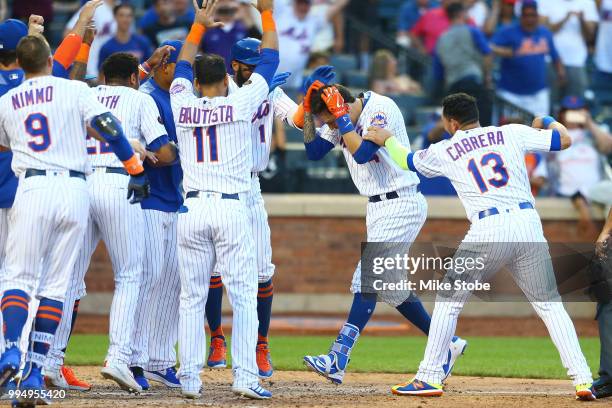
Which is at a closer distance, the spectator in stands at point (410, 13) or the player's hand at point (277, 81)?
the player's hand at point (277, 81)

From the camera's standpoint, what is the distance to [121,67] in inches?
327

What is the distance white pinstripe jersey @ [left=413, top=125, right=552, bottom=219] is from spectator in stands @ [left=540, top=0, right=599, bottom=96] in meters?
9.01

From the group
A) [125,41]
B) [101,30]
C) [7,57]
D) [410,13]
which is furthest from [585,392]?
[410,13]

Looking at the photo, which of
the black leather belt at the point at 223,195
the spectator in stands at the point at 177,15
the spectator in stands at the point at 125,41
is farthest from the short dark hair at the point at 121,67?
the spectator in stands at the point at 177,15

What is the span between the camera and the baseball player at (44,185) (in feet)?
23.2

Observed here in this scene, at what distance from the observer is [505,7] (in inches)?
661

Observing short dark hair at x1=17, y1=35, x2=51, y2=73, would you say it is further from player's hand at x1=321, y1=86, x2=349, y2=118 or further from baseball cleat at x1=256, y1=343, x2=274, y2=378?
baseball cleat at x1=256, y1=343, x2=274, y2=378

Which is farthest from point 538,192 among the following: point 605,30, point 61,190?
point 61,190

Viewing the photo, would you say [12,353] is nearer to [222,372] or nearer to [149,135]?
[149,135]

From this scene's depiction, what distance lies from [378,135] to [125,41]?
725 cm

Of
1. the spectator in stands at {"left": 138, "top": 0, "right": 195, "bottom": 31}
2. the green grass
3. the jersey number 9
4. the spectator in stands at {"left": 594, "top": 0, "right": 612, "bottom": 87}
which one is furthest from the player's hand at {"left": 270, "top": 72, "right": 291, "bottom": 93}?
the spectator in stands at {"left": 594, "top": 0, "right": 612, "bottom": 87}

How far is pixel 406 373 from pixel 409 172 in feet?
6.67

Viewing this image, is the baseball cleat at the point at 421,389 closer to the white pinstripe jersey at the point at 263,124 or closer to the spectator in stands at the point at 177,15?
the white pinstripe jersey at the point at 263,124

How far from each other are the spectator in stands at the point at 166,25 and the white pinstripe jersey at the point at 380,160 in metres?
7.14
